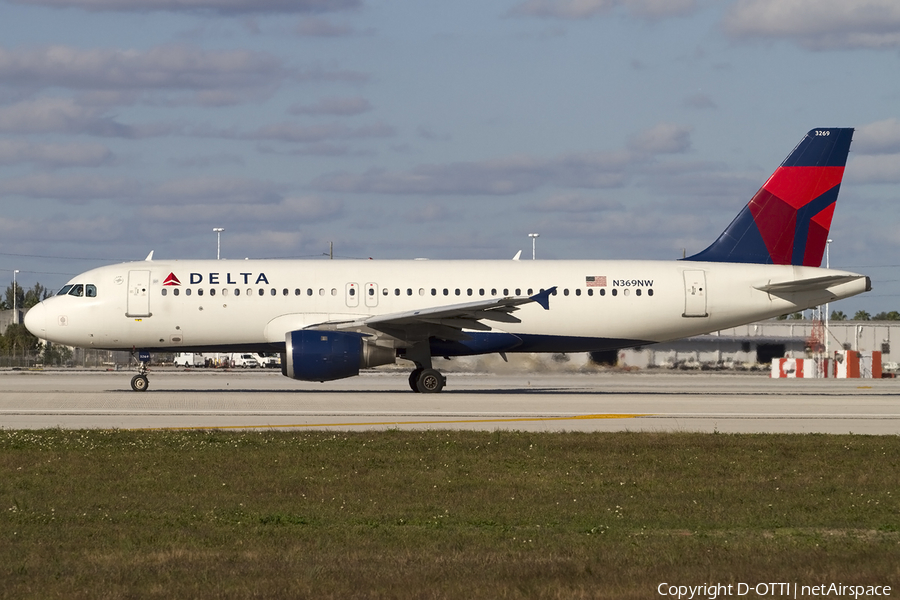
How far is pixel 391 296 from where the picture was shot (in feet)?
105

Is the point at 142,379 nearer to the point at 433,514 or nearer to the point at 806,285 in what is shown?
the point at 806,285

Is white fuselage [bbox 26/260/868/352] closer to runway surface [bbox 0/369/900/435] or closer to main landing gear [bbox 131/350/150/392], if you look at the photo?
main landing gear [bbox 131/350/150/392]

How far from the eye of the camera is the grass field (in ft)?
26.8

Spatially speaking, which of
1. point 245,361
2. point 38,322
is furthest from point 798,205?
point 245,361

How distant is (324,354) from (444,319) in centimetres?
363

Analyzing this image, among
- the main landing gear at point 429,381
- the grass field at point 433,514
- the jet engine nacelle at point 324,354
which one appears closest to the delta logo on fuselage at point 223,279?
the jet engine nacelle at point 324,354

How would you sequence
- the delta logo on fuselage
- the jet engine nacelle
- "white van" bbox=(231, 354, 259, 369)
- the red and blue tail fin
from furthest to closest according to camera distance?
"white van" bbox=(231, 354, 259, 369) → the red and blue tail fin → the delta logo on fuselage → the jet engine nacelle

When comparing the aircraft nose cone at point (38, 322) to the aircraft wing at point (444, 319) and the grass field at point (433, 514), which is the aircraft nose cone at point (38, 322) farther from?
the grass field at point (433, 514)

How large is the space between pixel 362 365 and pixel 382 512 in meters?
18.7

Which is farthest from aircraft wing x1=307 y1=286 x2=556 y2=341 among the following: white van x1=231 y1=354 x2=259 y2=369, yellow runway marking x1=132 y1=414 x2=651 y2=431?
white van x1=231 y1=354 x2=259 y2=369

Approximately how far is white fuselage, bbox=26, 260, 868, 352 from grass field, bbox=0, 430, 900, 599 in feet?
44.4

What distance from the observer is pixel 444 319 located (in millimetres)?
30203

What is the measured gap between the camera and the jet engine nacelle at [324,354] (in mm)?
29141

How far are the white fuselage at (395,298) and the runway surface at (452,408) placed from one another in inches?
72.4
